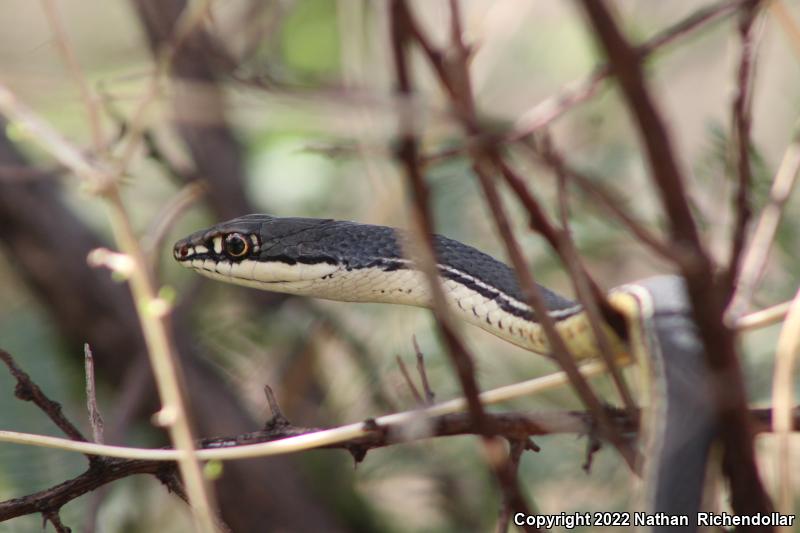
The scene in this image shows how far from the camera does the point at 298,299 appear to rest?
442 cm

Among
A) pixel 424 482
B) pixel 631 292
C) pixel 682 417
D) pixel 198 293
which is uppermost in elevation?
pixel 198 293

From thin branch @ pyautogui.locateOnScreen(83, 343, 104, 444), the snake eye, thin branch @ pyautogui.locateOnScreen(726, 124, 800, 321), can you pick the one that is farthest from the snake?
thin branch @ pyautogui.locateOnScreen(83, 343, 104, 444)

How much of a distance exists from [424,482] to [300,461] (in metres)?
0.59

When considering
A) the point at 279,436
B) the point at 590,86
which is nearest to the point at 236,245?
the point at 279,436

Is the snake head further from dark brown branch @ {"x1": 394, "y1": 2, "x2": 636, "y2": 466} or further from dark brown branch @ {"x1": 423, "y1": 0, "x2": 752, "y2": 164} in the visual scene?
dark brown branch @ {"x1": 394, "y1": 2, "x2": 636, "y2": 466}

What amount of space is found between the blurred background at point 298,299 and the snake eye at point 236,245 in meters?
0.57

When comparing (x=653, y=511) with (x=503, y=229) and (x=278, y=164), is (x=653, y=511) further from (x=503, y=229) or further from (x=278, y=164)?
(x=278, y=164)

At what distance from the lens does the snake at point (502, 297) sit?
1573 mm

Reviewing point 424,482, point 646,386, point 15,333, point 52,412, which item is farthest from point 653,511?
point 15,333

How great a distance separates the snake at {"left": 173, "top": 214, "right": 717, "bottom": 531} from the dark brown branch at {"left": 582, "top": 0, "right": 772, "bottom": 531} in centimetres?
12

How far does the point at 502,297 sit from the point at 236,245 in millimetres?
781

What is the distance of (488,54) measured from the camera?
14.6ft

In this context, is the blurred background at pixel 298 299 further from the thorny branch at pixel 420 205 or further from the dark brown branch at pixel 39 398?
Result: the thorny branch at pixel 420 205

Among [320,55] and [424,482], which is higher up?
[320,55]
